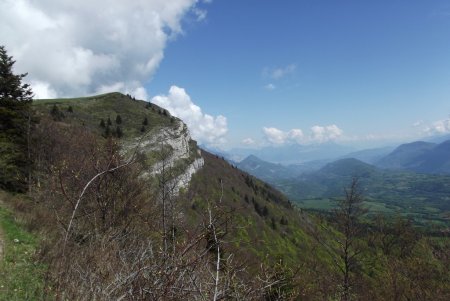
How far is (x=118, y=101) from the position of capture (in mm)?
109688

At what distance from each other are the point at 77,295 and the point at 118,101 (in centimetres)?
10853

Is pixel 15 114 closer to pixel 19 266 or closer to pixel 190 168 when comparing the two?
pixel 19 266

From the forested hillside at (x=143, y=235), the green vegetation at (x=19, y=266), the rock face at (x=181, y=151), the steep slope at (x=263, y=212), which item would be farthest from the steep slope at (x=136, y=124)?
the green vegetation at (x=19, y=266)

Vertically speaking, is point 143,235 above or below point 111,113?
below

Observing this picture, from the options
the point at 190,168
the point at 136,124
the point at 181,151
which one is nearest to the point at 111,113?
the point at 136,124

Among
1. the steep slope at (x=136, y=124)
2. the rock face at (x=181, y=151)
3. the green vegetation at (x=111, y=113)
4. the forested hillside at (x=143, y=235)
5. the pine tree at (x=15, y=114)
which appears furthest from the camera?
the rock face at (x=181, y=151)

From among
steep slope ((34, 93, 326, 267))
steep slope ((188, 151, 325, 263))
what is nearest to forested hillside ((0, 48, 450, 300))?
steep slope ((34, 93, 326, 267))

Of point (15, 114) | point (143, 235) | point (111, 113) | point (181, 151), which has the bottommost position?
point (143, 235)

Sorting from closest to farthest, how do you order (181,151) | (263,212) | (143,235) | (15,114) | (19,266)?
1. (19,266)
2. (143,235)
3. (15,114)
4. (181,151)
5. (263,212)

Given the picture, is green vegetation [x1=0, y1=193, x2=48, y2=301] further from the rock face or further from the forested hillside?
the rock face

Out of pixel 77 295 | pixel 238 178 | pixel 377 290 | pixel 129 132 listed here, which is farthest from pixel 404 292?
pixel 238 178

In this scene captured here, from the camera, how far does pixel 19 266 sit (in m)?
11.3

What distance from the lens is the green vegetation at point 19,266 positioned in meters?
9.23

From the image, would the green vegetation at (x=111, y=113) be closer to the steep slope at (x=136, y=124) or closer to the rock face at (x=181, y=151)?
the steep slope at (x=136, y=124)
